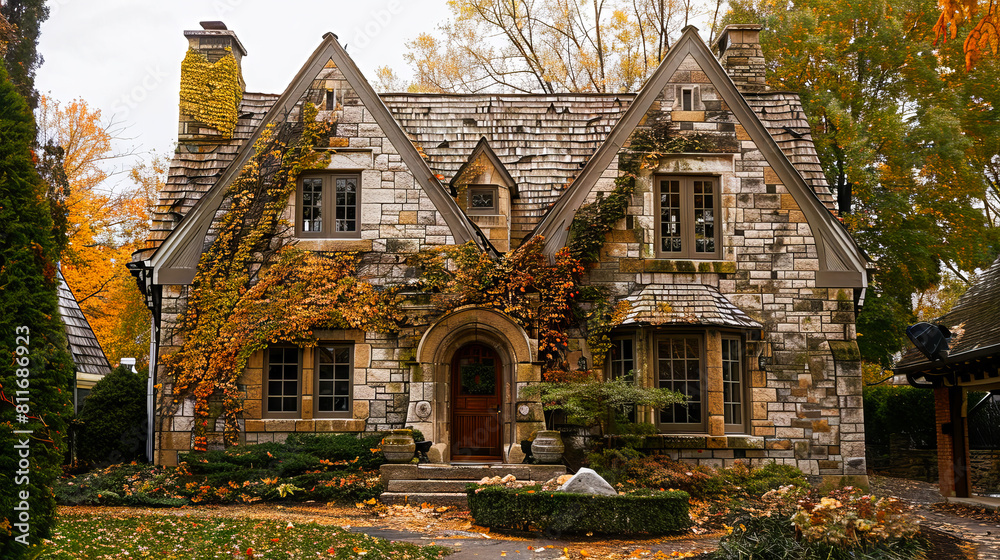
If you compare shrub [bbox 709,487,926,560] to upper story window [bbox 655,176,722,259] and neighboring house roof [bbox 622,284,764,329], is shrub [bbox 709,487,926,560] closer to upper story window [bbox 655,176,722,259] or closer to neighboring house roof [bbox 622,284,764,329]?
neighboring house roof [bbox 622,284,764,329]

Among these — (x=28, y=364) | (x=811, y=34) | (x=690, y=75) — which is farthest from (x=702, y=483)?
(x=811, y=34)

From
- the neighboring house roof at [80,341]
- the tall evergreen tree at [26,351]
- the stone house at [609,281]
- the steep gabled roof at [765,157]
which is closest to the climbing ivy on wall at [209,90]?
the stone house at [609,281]

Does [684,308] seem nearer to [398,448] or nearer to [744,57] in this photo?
[398,448]

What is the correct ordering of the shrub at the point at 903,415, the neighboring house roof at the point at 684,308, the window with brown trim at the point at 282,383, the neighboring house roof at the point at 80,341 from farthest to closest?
1. the shrub at the point at 903,415
2. the neighboring house roof at the point at 80,341
3. the window with brown trim at the point at 282,383
4. the neighboring house roof at the point at 684,308

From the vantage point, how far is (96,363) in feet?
61.7

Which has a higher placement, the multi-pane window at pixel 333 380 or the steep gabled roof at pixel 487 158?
the steep gabled roof at pixel 487 158

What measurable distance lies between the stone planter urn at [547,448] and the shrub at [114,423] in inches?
299

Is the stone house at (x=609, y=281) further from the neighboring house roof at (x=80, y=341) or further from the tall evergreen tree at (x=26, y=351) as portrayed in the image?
the tall evergreen tree at (x=26, y=351)

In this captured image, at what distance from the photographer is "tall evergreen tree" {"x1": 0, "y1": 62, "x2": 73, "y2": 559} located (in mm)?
5473

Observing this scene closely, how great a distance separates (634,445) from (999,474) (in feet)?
29.1

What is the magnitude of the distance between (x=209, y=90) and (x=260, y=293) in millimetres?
4429

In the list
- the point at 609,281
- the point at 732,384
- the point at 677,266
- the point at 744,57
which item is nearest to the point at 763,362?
the point at 732,384

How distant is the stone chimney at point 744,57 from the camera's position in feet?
53.5

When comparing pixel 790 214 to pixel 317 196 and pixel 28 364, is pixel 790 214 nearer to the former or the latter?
pixel 317 196
